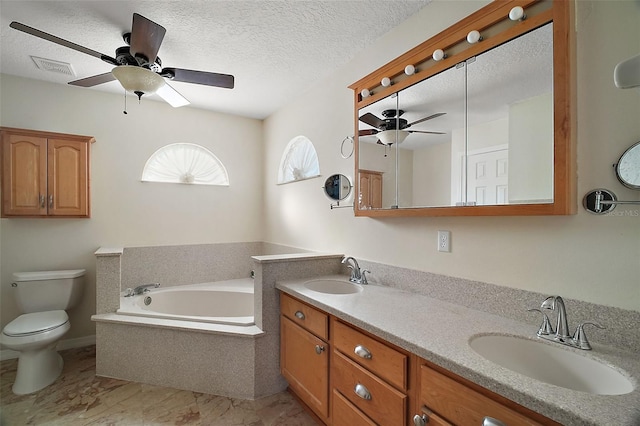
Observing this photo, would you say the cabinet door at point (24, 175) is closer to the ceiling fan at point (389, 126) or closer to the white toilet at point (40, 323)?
the white toilet at point (40, 323)

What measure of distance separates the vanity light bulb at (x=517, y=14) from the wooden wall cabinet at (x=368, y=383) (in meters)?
1.52

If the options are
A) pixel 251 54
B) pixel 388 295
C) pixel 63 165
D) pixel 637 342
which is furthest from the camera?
pixel 63 165

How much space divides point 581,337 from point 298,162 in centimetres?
272

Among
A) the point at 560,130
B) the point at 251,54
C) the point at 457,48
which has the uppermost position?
the point at 251,54

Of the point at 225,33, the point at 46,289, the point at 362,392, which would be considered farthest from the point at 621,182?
the point at 46,289

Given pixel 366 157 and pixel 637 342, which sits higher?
pixel 366 157

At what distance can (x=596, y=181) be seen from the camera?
1.10 meters

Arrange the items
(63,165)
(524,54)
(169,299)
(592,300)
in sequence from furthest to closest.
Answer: (169,299) → (63,165) → (524,54) → (592,300)

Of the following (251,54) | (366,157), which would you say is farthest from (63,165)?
(366,157)

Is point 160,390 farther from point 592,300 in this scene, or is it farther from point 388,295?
point 592,300

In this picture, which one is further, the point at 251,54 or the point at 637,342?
the point at 251,54

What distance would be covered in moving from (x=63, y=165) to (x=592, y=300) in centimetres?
398

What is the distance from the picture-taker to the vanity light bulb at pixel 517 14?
128cm

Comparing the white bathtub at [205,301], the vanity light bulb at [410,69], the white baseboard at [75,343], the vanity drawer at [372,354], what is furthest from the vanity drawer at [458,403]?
the white baseboard at [75,343]
